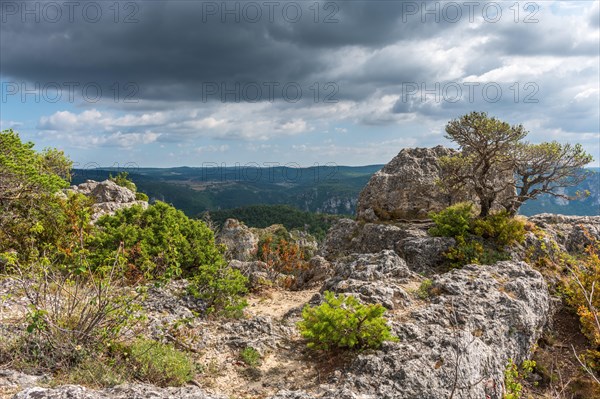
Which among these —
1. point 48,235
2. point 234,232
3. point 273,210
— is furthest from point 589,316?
point 273,210

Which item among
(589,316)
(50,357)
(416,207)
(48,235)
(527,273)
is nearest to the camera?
(50,357)

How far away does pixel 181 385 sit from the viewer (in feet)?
22.6

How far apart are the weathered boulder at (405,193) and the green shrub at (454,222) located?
13.8 ft

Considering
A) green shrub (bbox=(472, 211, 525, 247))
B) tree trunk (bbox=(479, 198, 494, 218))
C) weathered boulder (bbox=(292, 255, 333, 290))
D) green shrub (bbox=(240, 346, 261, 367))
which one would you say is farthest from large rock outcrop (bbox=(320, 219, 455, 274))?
green shrub (bbox=(240, 346, 261, 367))

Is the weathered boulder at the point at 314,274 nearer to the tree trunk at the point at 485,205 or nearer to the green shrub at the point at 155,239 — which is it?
the green shrub at the point at 155,239

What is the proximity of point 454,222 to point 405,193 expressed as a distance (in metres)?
6.21

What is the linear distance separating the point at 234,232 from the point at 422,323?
4430 cm

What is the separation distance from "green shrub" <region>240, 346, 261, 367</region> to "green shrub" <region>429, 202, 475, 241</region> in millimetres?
11837

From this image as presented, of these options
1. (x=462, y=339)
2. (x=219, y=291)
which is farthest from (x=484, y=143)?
(x=219, y=291)

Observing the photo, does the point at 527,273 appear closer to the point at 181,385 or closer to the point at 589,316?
the point at 589,316

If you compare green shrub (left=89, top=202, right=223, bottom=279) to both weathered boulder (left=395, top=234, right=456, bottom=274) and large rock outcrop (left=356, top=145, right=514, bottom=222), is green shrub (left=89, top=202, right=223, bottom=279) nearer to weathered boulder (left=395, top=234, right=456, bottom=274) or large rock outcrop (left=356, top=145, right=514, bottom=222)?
weathered boulder (left=395, top=234, right=456, bottom=274)

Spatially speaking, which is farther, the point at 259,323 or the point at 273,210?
the point at 273,210

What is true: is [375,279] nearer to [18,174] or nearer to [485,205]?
[485,205]

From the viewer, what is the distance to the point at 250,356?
8250mm
